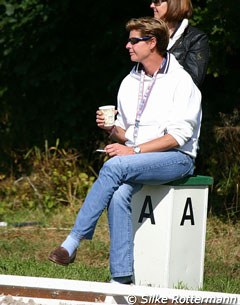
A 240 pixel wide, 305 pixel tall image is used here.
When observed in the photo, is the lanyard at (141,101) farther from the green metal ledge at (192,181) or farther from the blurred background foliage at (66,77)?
the blurred background foliage at (66,77)

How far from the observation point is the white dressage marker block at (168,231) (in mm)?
5637

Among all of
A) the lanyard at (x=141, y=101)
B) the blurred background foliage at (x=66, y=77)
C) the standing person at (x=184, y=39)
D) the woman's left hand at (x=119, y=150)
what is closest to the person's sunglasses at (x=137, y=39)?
the lanyard at (x=141, y=101)

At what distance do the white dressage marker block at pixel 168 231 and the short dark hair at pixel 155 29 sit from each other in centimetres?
90

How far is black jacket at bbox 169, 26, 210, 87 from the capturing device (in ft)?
19.4

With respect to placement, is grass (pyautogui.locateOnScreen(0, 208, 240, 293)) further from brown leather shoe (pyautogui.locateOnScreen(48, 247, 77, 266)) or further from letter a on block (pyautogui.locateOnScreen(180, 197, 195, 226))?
brown leather shoe (pyautogui.locateOnScreen(48, 247, 77, 266))

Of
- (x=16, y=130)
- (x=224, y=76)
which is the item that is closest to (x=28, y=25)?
(x=16, y=130)

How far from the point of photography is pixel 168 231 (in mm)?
5613

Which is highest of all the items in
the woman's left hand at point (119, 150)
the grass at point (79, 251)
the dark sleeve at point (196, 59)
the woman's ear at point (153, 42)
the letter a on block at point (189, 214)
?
the woman's ear at point (153, 42)

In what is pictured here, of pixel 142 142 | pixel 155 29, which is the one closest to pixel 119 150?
pixel 142 142

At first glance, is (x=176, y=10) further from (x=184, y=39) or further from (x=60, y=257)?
(x=60, y=257)

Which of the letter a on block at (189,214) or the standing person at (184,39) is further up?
the standing person at (184,39)

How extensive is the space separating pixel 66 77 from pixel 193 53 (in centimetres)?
371

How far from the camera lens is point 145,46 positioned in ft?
18.6

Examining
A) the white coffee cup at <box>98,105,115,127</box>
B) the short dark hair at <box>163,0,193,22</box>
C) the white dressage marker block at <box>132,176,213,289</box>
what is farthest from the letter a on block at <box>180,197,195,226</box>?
the short dark hair at <box>163,0,193,22</box>
